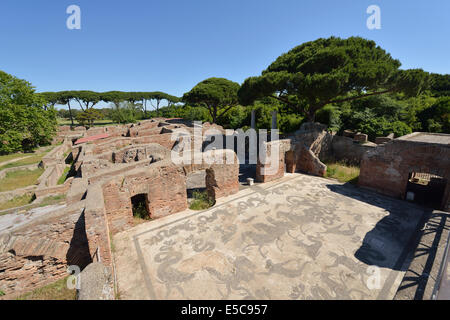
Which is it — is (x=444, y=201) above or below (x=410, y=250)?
above

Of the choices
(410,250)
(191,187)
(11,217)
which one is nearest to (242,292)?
(410,250)

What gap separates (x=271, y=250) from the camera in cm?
570

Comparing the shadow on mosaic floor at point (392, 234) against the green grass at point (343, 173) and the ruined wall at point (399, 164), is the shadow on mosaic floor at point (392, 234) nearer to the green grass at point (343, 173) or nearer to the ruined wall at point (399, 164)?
the ruined wall at point (399, 164)

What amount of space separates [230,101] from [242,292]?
27.3 meters

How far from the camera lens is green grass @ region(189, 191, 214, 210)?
8.12 meters

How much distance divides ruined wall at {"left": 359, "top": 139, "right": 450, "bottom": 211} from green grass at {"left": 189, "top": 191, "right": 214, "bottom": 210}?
8.14 m

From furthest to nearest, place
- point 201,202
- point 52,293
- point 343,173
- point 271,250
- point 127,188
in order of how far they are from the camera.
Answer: point 343,173 < point 201,202 < point 127,188 < point 271,250 < point 52,293

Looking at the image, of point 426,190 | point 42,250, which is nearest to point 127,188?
point 42,250

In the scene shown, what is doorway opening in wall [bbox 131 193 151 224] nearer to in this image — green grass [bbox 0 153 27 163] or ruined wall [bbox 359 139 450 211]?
ruined wall [bbox 359 139 450 211]

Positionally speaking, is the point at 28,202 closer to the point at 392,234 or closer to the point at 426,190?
the point at 392,234

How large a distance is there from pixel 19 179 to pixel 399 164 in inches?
870

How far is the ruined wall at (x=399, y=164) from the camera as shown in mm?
7684
